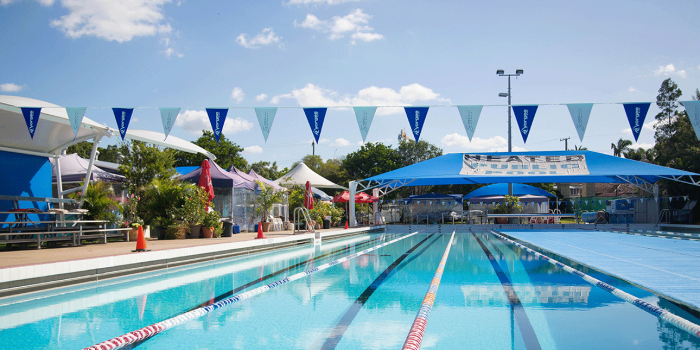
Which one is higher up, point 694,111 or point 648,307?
point 694,111

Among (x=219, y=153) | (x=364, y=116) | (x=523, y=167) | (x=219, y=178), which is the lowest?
(x=219, y=178)

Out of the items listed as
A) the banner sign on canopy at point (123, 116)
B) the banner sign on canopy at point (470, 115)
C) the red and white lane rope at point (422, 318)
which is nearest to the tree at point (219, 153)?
the banner sign on canopy at point (123, 116)

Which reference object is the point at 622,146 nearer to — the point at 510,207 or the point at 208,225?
the point at 510,207

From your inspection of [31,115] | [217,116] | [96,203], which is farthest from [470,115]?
[31,115]

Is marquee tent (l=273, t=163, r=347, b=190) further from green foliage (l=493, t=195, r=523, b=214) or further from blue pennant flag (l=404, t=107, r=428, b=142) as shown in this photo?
blue pennant flag (l=404, t=107, r=428, b=142)

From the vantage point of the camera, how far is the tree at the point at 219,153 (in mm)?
34500

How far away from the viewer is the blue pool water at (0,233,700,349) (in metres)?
3.46

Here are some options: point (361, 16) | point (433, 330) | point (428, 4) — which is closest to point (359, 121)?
point (361, 16)

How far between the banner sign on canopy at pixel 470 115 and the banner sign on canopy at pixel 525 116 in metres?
1.10

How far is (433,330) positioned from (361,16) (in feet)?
31.9

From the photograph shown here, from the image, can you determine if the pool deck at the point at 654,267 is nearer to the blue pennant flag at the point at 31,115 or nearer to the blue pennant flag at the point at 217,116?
the blue pennant flag at the point at 217,116

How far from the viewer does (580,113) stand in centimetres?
1134

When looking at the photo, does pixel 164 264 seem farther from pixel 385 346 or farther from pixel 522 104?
pixel 522 104

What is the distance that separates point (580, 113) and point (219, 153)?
30.5m
